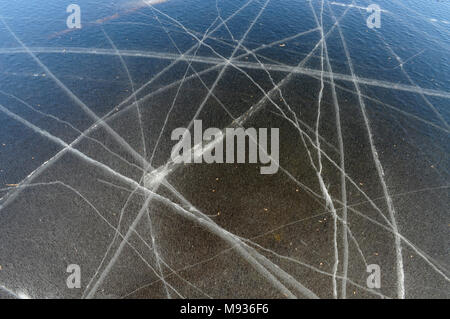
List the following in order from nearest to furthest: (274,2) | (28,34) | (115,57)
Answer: (115,57), (28,34), (274,2)

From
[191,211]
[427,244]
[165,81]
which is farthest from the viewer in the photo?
[165,81]

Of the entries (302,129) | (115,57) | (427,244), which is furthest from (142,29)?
(427,244)

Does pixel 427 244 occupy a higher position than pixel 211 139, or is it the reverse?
pixel 211 139

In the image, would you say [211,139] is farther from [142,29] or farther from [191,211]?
[142,29]

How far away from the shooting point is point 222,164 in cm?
772

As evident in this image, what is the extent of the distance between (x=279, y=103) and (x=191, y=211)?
16.9 feet

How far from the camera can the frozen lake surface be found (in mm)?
5746

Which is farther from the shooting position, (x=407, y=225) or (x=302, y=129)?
(x=302, y=129)

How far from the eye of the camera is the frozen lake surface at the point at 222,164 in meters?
5.75

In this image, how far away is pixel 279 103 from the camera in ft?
31.5

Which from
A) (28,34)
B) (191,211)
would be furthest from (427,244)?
(28,34)

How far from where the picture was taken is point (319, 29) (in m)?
13.4
